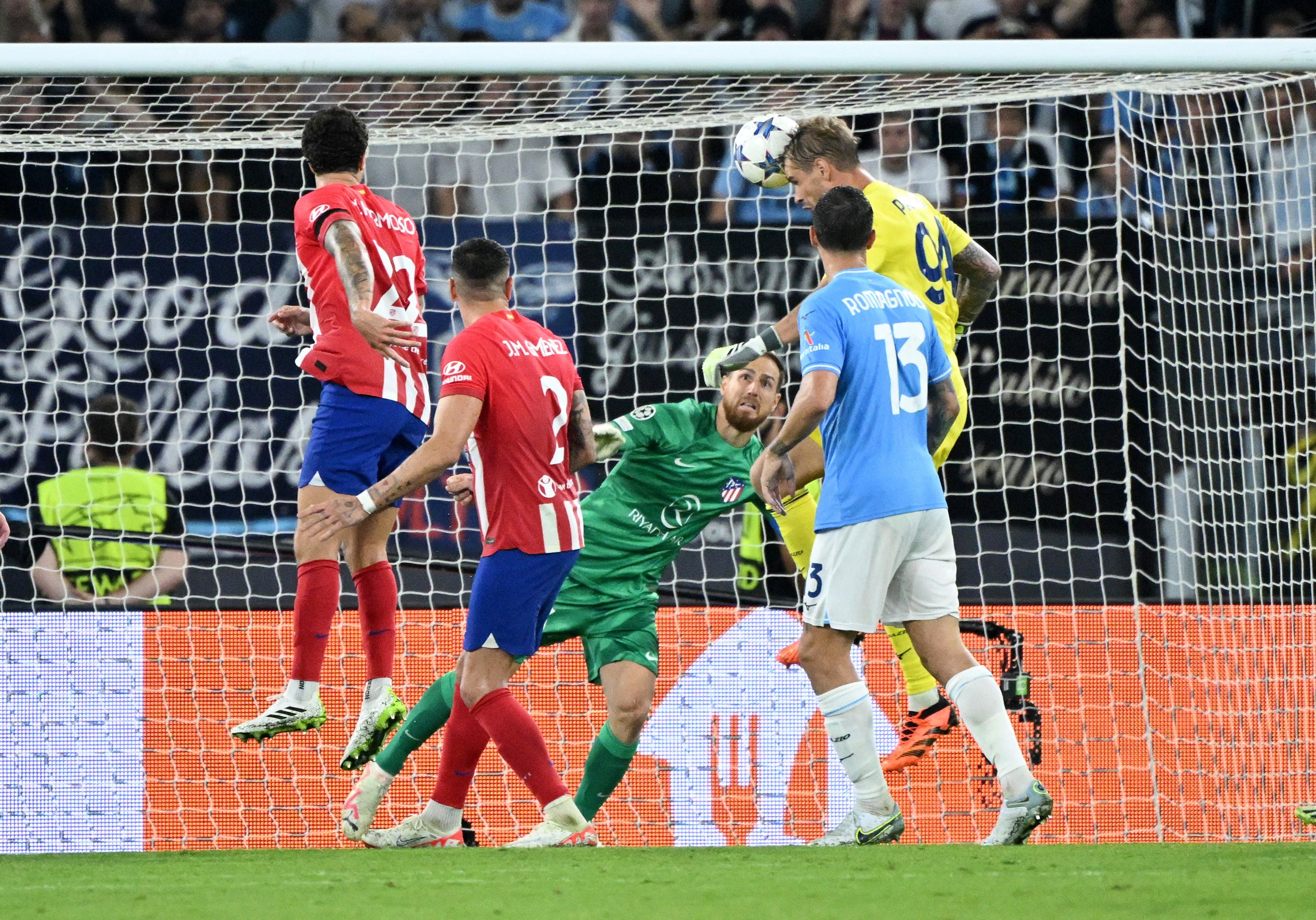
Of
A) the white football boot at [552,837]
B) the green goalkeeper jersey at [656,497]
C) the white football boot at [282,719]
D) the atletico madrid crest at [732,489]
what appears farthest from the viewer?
the atletico madrid crest at [732,489]

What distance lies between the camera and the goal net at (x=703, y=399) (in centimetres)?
643

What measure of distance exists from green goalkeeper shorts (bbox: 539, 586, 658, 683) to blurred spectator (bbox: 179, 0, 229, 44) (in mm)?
5908

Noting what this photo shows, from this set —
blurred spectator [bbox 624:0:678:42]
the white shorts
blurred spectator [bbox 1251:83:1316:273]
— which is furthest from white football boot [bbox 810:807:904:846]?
blurred spectator [bbox 624:0:678:42]

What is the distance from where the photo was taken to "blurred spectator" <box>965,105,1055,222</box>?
27.7ft

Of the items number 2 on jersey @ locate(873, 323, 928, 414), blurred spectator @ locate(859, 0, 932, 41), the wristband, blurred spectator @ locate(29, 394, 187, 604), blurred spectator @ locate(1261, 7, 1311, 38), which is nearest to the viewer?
number 2 on jersey @ locate(873, 323, 928, 414)

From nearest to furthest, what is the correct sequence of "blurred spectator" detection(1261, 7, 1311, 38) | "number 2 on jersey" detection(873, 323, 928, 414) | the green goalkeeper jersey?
"number 2 on jersey" detection(873, 323, 928, 414), the green goalkeeper jersey, "blurred spectator" detection(1261, 7, 1311, 38)

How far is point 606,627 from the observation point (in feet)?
19.3

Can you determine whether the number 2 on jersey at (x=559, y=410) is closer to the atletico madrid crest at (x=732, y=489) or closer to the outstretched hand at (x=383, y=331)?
the outstretched hand at (x=383, y=331)

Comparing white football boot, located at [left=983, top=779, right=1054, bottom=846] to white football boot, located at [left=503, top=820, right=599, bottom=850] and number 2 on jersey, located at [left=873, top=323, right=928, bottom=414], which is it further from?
white football boot, located at [left=503, top=820, right=599, bottom=850]

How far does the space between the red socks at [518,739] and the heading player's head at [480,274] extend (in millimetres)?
1190

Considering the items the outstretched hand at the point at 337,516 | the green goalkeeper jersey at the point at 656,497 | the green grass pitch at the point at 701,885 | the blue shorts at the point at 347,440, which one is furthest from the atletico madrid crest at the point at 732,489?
the green grass pitch at the point at 701,885

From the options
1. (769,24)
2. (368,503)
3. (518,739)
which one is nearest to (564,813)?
(518,739)

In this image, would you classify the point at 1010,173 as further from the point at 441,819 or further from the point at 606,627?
the point at 441,819

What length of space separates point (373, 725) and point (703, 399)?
3.29m
